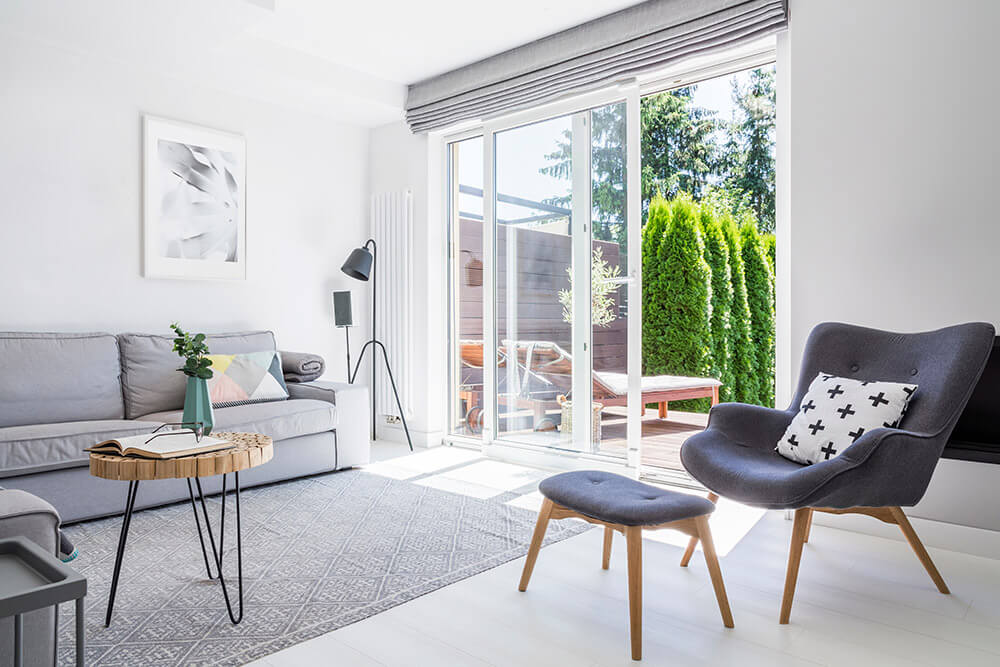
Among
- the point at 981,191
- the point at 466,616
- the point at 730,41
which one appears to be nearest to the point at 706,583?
the point at 466,616

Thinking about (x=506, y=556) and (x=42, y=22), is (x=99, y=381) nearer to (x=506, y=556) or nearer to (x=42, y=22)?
(x=42, y=22)

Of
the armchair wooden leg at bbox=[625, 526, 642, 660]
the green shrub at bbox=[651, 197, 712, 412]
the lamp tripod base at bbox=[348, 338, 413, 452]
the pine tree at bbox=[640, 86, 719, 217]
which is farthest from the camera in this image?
the pine tree at bbox=[640, 86, 719, 217]

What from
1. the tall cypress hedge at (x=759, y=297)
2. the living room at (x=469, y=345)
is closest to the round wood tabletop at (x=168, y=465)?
the living room at (x=469, y=345)

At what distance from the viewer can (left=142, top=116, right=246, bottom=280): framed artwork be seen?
384cm

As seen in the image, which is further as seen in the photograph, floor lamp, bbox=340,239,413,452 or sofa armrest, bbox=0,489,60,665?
floor lamp, bbox=340,239,413,452

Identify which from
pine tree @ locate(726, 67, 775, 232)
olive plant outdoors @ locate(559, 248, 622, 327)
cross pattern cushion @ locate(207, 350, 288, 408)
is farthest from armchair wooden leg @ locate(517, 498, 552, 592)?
pine tree @ locate(726, 67, 775, 232)

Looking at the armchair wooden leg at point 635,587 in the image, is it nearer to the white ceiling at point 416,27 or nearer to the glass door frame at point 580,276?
the glass door frame at point 580,276

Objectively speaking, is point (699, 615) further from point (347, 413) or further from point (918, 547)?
point (347, 413)

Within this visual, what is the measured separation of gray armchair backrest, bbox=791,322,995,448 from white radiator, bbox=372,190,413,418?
115 inches

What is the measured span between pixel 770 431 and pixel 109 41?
3798mm

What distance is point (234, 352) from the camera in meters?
3.88

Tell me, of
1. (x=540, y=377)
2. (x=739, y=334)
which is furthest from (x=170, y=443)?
(x=739, y=334)

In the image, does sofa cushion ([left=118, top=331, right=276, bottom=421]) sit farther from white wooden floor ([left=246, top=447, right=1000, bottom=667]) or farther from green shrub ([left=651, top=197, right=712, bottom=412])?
green shrub ([left=651, top=197, right=712, bottom=412])

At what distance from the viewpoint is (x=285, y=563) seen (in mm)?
2404
